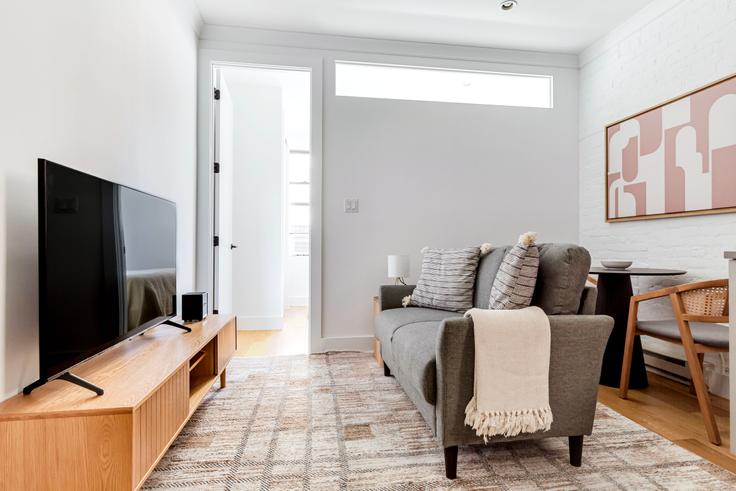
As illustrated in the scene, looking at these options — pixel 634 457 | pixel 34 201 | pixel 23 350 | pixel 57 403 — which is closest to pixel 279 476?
pixel 57 403

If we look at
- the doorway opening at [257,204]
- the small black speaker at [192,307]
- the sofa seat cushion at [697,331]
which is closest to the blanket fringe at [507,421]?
the sofa seat cushion at [697,331]

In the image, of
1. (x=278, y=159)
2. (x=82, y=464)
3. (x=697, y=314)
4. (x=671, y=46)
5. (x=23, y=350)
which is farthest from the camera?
(x=278, y=159)

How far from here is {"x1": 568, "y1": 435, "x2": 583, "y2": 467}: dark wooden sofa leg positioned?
1.61 meters

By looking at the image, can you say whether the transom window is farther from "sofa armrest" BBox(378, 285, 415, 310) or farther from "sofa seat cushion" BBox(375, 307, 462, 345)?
"sofa seat cushion" BBox(375, 307, 462, 345)

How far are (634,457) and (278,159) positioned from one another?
12.9 ft

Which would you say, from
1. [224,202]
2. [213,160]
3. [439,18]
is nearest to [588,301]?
[439,18]

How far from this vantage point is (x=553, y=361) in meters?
1.58

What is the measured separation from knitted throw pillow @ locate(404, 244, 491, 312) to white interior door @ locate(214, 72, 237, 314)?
1.72 metres

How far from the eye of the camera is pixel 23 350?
1.33m

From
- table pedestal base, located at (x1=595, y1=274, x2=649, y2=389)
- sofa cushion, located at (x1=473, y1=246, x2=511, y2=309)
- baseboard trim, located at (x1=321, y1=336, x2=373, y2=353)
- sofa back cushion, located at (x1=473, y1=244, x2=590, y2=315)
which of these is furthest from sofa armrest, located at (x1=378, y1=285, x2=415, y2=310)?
table pedestal base, located at (x1=595, y1=274, x2=649, y2=389)

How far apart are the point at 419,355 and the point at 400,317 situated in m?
0.75

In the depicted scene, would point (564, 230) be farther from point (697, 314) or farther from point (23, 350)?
point (23, 350)

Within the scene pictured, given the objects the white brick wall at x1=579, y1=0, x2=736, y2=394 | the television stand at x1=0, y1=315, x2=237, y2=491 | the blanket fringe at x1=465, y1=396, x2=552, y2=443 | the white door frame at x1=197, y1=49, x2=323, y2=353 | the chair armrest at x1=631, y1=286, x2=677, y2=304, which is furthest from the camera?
the white door frame at x1=197, y1=49, x2=323, y2=353

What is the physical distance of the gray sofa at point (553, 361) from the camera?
4.87 ft
